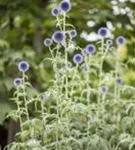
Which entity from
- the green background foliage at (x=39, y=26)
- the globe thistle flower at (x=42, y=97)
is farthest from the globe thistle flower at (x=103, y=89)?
the green background foliage at (x=39, y=26)

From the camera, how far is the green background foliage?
2500 millimetres

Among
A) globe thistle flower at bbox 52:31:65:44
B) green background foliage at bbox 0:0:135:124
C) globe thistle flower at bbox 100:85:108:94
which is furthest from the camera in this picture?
green background foliage at bbox 0:0:135:124

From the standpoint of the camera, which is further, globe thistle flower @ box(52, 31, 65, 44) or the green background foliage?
the green background foliage

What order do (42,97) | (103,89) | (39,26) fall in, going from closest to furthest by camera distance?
(42,97) → (103,89) → (39,26)

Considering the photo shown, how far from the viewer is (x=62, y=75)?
5.91ft

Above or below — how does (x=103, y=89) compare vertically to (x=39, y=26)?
below

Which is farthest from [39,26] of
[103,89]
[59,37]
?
[59,37]

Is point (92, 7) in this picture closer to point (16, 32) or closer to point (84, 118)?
point (16, 32)

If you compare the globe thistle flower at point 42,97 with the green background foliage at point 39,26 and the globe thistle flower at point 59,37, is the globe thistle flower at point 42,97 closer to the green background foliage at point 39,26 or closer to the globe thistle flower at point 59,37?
the globe thistle flower at point 59,37

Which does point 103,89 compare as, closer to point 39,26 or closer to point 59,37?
point 59,37

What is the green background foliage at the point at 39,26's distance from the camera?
250 cm

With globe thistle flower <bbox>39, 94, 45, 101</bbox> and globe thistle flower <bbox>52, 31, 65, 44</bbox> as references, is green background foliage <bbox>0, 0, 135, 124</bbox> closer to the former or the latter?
globe thistle flower <bbox>39, 94, 45, 101</bbox>

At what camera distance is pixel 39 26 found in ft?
9.05

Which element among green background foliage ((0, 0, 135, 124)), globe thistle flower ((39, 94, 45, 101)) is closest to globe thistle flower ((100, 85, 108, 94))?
globe thistle flower ((39, 94, 45, 101))
